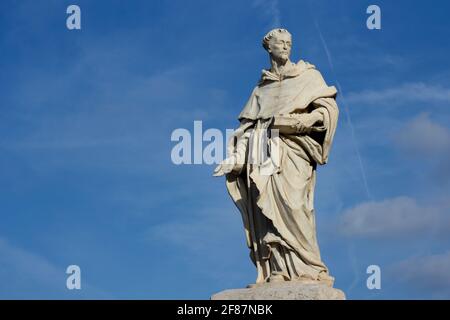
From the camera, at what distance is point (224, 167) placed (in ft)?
60.9

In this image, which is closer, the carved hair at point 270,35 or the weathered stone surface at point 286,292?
the weathered stone surface at point 286,292

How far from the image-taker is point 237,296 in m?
17.4

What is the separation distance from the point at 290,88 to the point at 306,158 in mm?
1323

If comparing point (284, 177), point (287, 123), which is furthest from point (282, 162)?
point (287, 123)

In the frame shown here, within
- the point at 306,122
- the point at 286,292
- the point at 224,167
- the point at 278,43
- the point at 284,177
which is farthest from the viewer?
the point at 278,43

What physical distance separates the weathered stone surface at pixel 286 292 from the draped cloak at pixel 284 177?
456 mm

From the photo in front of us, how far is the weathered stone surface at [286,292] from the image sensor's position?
1692 centimetres

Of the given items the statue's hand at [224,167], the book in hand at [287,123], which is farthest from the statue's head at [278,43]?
the statue's hand at [224,167]

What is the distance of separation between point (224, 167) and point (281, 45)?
244cm

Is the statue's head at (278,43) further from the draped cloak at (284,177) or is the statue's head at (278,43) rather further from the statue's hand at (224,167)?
the statue's hand at (224,167)

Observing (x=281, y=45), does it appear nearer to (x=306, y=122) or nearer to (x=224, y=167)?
(x=306, y=122)
